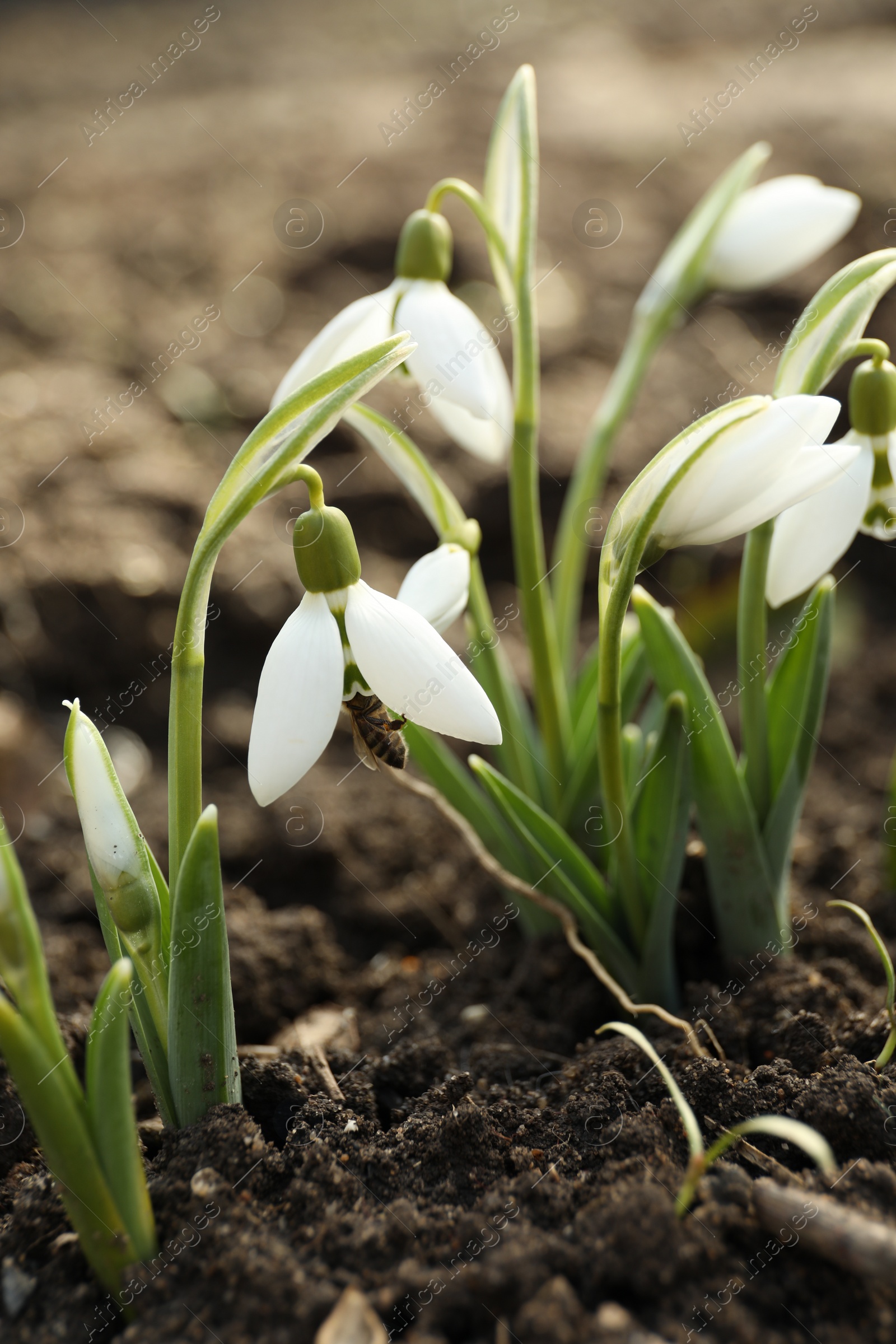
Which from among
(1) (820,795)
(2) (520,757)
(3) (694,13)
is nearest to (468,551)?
(2) (520,757)

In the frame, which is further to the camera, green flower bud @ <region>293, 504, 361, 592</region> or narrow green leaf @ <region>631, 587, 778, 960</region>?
narrow green leaf @ <region>631, 587, 778, 960</region>

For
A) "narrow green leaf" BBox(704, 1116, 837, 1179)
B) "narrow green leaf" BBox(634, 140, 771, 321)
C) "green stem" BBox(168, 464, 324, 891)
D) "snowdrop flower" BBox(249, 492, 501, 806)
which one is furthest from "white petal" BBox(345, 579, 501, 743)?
"narrow green leaf" BBox(634, 140, 771, 321)

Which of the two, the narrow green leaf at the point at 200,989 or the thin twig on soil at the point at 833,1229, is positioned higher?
the narrow green leaf at the point at 200,989

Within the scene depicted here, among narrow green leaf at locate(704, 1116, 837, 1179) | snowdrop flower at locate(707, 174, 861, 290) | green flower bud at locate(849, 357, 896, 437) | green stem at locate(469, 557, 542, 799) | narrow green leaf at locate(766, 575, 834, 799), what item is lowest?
narrow green leaf at locate(704, 1116, 837, 1179)

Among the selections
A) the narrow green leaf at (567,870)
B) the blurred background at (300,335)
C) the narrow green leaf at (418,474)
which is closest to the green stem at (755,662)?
the narrow green leaf at (567,870)

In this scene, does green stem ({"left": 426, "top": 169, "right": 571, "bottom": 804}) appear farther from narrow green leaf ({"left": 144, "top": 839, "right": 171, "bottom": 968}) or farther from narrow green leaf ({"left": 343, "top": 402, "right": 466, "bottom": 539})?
narrow green leaf ({"left": 144, "top": 839, "right": 171, "bottom": 968})

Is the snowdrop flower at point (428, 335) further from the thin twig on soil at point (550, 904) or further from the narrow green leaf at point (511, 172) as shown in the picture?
the thin twig on soil at point (550, 904)

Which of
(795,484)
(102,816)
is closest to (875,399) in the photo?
(795,484)
